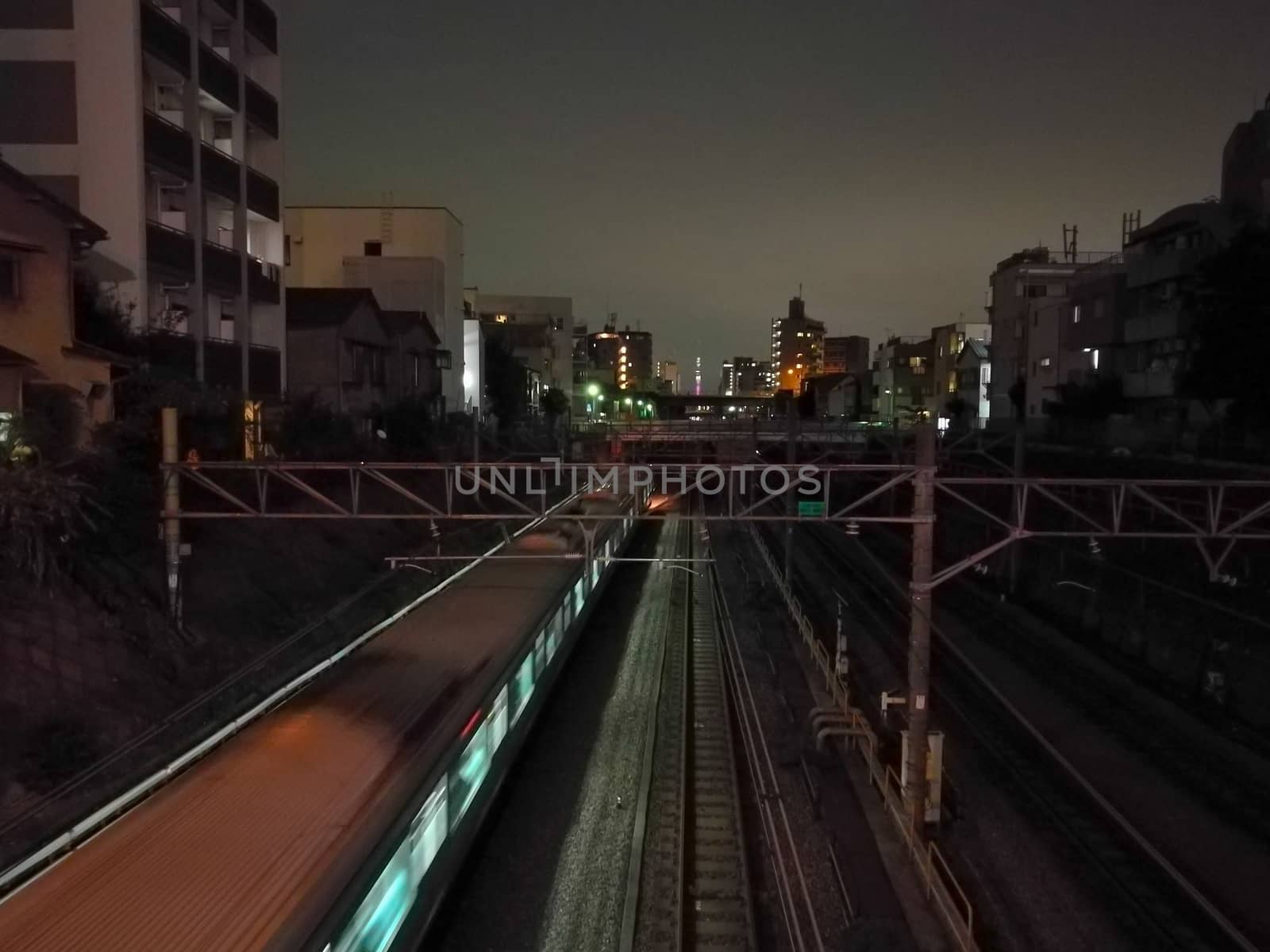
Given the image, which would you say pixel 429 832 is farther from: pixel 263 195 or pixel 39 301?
pixel 263 195

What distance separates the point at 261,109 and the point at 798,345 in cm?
11984

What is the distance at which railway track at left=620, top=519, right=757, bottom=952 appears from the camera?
24.8 ft

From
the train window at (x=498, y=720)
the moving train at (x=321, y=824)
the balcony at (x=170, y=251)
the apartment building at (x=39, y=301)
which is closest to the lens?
the moving train at (x=321, y=824)

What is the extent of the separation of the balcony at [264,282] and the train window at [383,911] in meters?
16.7

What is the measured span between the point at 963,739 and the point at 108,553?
1033cm

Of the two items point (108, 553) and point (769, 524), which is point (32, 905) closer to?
point (108, 553)

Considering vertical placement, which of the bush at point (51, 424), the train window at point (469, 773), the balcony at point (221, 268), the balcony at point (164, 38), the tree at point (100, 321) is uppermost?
the balcony at point (164, 38)

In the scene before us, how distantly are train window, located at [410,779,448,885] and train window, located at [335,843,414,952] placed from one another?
13 centimetres

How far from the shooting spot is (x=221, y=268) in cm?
1872

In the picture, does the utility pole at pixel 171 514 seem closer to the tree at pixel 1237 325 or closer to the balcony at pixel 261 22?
the balcony at pixel 261 22

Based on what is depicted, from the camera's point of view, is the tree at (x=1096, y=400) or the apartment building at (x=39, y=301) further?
the tree at (x=1096, y=400)

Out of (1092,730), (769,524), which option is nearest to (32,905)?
(1092,730)

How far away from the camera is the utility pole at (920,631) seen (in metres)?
8.44

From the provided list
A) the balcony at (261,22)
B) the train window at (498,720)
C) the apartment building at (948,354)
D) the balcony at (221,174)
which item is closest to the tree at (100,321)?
the balcony at (221,174)
